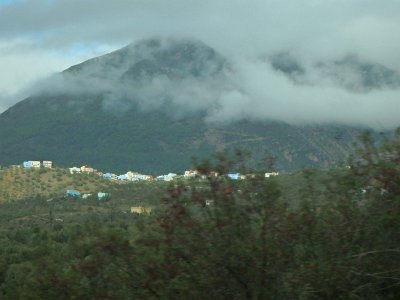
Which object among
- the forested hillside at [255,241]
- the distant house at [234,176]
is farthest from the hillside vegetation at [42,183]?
the distant house at [234,176]

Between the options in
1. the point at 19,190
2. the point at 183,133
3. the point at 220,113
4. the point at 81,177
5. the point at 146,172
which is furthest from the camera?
the point at 220,113

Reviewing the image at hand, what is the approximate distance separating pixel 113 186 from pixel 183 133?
53.9 meters

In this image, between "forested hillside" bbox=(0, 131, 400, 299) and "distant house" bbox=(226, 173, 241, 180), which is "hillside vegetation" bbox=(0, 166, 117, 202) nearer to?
"forested hillside" bbox=(0, 131, 400, 299)

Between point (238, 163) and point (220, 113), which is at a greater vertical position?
point (220, 113)

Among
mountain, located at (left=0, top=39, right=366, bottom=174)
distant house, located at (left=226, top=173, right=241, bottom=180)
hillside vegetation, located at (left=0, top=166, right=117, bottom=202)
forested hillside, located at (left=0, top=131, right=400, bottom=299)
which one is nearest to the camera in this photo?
forested hillside, located at (left=0, top=131, right=400, bottom=299)

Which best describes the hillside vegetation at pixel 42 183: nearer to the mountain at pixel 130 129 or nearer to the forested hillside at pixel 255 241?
the mountain at pixel 130 129

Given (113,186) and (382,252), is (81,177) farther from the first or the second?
(382,252)

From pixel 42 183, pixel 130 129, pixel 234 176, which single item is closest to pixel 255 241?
pixel 234 176

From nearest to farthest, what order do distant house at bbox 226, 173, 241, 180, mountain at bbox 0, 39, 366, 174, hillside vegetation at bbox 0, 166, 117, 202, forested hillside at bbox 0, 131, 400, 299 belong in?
forested hillside at bbox 0, 131, 400, 299
distant house at bbox 226, 173, 241, 180
hillside vegetation at bbox 0, 166, 117, 202
mountain at bbox 0, 39, 366, 174

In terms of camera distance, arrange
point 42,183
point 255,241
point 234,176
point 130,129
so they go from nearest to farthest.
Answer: point 255,241, point 234,176, point 42,183, point 130,129

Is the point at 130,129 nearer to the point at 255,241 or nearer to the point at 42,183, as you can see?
the point at 42,183

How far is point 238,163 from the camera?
397 inches

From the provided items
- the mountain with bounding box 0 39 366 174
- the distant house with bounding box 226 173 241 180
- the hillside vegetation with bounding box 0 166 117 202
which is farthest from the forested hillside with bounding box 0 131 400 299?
the mountain with bounding box 0 39 366 174

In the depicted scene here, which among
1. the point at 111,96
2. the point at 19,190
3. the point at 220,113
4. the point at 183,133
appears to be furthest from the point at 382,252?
the point at 111,96
